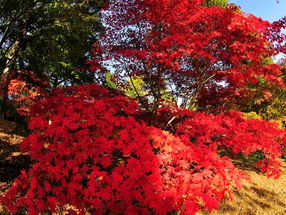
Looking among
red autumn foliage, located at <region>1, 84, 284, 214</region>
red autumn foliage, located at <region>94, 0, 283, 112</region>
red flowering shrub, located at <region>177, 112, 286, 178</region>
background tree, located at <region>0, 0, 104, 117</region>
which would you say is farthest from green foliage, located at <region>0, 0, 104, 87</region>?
red flowering shrub, located at <region>177, 112, 286, 178</region>

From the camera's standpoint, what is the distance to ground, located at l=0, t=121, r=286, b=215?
16.9 feet

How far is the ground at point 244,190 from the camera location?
5.14 meters

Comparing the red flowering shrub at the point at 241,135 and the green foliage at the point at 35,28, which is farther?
the green foliage at the point at 35,28

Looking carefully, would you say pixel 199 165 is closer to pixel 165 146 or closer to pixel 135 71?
pixel 165 146

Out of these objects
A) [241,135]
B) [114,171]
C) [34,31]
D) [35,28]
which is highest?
[34,31]

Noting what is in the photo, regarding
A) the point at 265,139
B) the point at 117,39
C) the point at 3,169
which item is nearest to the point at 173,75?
the point at 117,39

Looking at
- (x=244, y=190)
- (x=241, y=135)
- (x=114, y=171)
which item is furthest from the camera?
(x=244, y=190)

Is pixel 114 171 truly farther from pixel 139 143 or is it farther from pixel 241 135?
pixel 241 135

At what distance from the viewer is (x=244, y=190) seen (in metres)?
6.45

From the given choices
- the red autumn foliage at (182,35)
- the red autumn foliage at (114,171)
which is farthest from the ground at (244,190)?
the red autumn foliage at (182,35)

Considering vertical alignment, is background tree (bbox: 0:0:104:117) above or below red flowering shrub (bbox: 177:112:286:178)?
above

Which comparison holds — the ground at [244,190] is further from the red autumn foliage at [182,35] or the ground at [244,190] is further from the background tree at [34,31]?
the red autumn foliage at [182,35]

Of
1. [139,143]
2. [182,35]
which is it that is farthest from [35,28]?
[139,143]

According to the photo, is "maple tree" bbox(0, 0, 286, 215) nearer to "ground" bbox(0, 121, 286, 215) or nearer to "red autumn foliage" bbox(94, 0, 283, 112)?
"red autumn foliage" bbox(94, 0, 283, 112)
